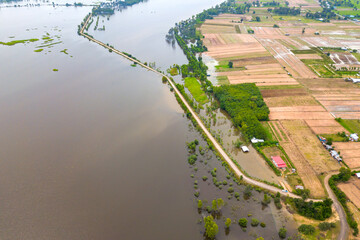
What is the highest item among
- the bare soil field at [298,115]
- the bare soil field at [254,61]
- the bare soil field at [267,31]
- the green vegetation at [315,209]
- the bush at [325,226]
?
the bare soil field at [267,31]

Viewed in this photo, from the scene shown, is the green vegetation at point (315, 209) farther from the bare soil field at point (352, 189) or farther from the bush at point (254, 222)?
the bush at point (254, 222)

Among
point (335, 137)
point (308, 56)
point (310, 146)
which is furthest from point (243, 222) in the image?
point (308, 56)

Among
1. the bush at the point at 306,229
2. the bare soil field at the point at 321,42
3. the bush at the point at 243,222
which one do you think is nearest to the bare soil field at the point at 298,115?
the bush at the point at 306,229

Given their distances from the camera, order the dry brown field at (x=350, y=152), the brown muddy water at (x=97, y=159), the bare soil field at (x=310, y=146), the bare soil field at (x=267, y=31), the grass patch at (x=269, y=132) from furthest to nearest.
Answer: the bare soil field at (x=267, y=31) → the grass patch at (x=269, y=132) → the dry brown field at (x=350, y=152) → the bare soil field at (x=310, y=146) → the brown muddy water at (x=97, y=159)

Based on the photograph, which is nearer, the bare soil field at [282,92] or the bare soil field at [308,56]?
the bare soil field at [282,92]

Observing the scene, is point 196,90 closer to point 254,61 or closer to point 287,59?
point 254,61

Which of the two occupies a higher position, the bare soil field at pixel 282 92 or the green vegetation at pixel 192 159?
the bare soil field at pixel 282 92
